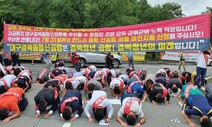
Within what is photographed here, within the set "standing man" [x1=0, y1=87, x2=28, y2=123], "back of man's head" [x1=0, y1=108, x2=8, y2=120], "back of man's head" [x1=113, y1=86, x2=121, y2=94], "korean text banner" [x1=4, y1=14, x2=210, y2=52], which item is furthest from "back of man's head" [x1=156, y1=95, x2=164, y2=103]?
"back of man's head" [x1=0, y1=108, x2=8, y2=120]

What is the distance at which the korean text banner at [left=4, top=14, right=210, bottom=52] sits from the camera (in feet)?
32.9

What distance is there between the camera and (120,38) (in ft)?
38.2

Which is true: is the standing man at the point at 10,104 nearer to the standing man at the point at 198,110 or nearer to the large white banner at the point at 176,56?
the standing man at the point at 198,110

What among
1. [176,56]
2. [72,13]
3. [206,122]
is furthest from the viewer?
[176,56]

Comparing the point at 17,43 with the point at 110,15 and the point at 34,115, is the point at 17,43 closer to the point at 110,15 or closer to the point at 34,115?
the point at 34,115

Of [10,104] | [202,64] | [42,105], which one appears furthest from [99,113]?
[202,64]

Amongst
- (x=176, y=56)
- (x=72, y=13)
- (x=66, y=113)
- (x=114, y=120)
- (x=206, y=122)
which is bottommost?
(x=114, y=120)

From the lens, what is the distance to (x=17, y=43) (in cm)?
1231

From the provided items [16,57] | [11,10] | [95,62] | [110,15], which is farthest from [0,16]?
[110,15]

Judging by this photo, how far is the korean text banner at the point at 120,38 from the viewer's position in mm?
10023

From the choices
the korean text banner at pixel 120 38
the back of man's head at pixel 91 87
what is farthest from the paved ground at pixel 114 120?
the korean text banner at pixel 120 38

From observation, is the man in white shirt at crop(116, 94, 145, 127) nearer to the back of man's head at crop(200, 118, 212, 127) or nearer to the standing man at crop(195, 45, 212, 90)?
the back of man's head at crop(200, 118, 212, 127)

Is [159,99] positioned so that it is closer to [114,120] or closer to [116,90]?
[116,90]

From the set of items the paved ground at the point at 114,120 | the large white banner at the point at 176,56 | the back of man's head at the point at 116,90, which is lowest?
the paved ground at the point at 114,120
